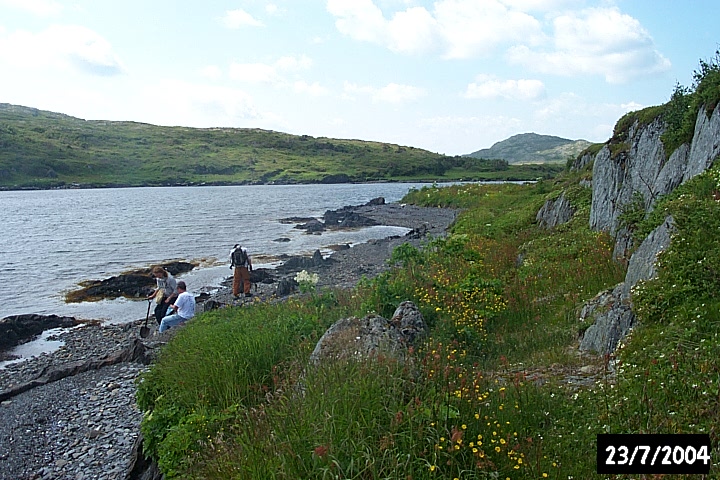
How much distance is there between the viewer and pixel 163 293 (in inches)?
736

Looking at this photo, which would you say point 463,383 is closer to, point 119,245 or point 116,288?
point 116,288

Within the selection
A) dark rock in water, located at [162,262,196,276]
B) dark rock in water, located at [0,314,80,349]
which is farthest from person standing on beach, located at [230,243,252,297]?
dark rock in water, located at [162,262,196,276]

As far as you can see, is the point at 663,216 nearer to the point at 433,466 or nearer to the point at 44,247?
the point at 433,466

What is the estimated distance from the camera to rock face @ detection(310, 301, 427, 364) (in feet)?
24.5

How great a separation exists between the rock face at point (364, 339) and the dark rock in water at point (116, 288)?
22.2 metres

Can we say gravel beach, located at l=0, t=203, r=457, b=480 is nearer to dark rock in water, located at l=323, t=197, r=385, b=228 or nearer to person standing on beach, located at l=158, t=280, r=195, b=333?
person standing on beach, located at l=158, t=280, r=195, b=333

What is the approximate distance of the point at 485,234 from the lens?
24.4 metres

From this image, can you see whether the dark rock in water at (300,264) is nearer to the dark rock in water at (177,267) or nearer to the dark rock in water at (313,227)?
the dark rock in water at (177,267)

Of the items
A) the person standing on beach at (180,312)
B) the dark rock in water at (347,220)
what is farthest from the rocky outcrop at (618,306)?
the dark rock in water at (347,220)

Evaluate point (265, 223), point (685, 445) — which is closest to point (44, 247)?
point (265, 223)

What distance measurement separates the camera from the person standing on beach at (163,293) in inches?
722

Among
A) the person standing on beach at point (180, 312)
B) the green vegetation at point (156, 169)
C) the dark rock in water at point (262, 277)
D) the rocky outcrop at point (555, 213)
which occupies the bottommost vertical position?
the dark rock in water at point (262, 277)

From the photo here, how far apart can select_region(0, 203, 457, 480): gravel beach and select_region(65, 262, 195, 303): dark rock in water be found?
257 inches

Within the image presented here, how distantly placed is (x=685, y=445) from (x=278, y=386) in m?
5.53
